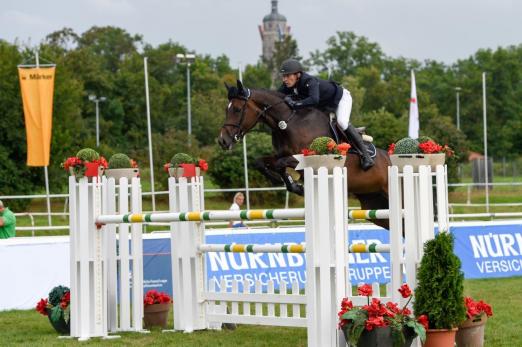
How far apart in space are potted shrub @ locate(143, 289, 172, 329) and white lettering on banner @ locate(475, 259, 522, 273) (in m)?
6.79

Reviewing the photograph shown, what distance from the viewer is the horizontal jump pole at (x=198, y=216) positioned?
26.7 feet

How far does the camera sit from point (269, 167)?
10.1m

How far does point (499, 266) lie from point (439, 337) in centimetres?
878

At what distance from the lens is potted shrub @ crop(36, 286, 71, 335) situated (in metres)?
9.66

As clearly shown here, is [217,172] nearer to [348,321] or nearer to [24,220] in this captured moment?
[24,220]

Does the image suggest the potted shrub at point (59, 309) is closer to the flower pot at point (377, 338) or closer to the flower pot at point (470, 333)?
the flower pot at point (377, 338)

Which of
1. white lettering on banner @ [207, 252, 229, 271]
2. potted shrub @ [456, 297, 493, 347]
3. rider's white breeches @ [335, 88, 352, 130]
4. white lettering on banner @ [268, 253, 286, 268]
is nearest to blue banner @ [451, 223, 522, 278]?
white lettering on banner @ [268, 253, 286, 268]

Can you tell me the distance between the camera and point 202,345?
8.58 meters

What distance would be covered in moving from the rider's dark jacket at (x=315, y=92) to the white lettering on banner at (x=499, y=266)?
6255 mm

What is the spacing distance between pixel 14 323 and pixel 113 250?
5.59 feet

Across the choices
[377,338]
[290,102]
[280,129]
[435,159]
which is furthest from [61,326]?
[435,159]

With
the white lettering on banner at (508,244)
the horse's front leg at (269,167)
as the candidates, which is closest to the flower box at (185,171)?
the horse's front leg at (269,167)

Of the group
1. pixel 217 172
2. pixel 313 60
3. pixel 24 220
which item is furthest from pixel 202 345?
pixel 313 60

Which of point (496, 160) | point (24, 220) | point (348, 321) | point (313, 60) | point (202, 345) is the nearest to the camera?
point (348, 321)
